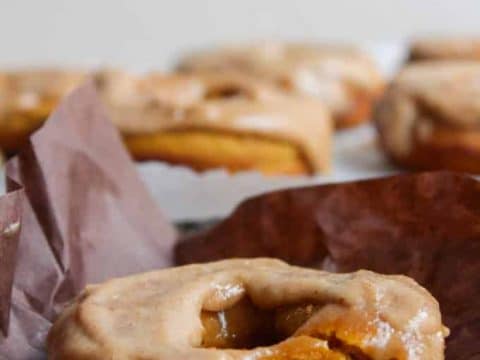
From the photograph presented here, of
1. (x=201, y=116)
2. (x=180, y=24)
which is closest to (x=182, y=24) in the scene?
(x=180, y=24)

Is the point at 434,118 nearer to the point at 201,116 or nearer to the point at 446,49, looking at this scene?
the point at 201,116

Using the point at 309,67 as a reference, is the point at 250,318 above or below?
above

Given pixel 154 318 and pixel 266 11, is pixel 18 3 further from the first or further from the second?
pixel 154 318

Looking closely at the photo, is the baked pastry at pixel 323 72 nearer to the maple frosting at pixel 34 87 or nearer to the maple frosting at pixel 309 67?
the maple frosting at pixel 309 67

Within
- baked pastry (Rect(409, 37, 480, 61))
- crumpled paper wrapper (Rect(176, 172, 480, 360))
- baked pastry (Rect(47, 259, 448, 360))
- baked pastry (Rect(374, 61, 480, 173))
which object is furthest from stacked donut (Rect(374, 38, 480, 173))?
baked pastry (Rect(47, 259, 448, 360))

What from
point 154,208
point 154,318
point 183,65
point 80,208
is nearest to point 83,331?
point 154,318

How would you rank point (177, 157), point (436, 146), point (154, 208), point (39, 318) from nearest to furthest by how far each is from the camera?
point (39, 318) < point (154, 208) < point (177, 157) < point (436, 146)

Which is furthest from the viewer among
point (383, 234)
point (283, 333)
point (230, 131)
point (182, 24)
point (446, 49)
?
point (182, 24)
